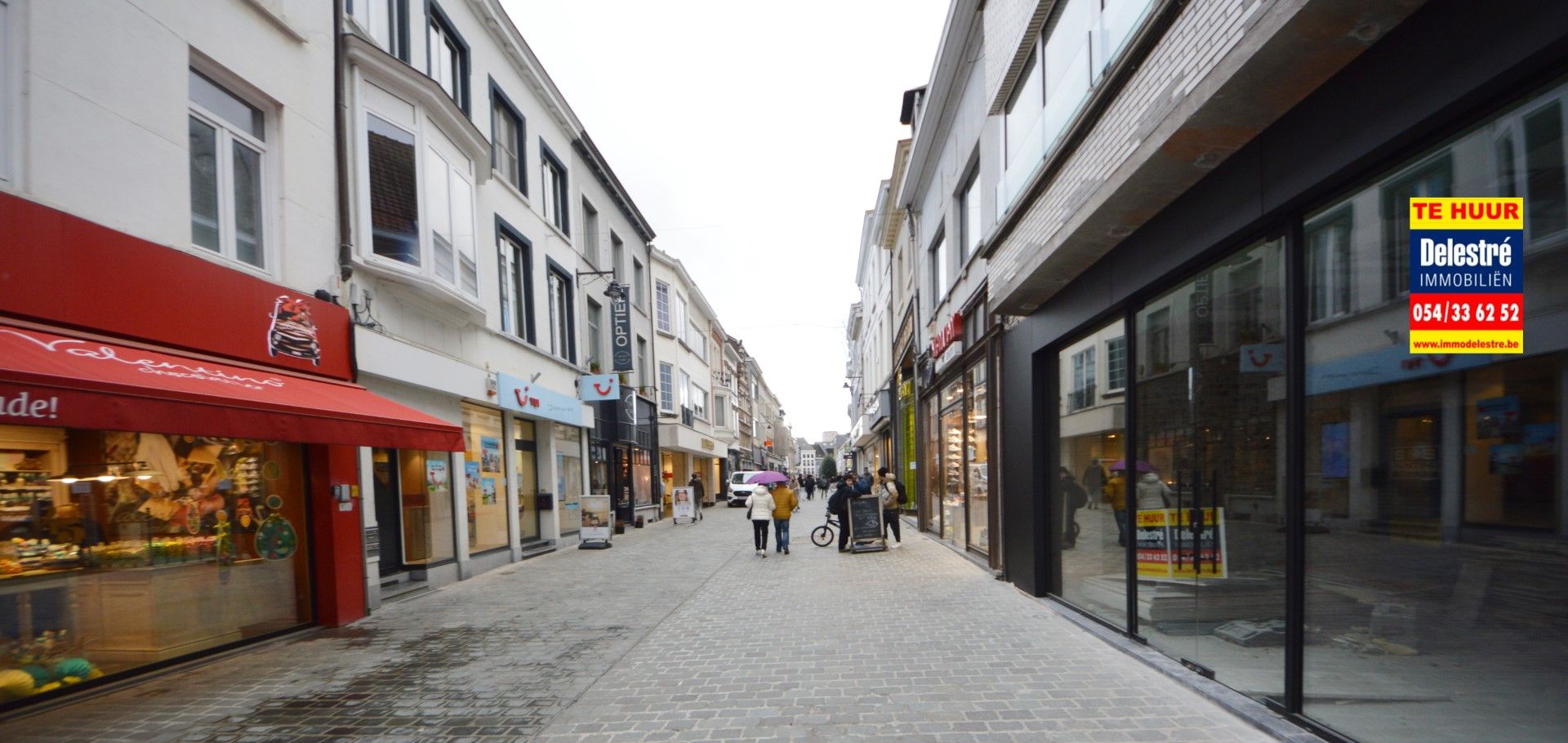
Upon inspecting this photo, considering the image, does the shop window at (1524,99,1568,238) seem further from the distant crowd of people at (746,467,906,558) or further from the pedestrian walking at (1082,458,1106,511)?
the distant crowd of people at (746,467,906,558)

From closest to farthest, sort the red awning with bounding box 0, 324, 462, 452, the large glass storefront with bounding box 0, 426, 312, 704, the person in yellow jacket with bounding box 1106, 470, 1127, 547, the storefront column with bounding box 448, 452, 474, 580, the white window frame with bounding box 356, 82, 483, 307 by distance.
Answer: the red awning with bounding box 0, 324, 462, 452
the large glass storefront with bounding box 0, 426, 312, 704
the person in yellow jacket with bounding box 1106, 470, 1127, 547
the white window frame with bounding box 356, 82, 483, 307
the storefront column with bounding box 448, 452, 474, 580

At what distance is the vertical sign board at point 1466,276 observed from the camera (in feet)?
10.8

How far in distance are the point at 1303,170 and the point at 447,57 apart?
13106 mm

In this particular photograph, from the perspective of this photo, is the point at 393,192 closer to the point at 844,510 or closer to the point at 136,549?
the point at 136,549

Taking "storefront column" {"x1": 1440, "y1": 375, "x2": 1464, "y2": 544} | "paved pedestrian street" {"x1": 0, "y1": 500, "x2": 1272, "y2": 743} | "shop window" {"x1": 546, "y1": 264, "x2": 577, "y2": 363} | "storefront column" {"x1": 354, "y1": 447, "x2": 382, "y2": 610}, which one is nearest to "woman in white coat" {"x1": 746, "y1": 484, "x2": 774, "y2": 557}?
"paved pedestrian street" {"x1": 0, "y1": 500, "x2": 1272, "y2": 743}

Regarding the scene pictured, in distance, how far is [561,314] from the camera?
18.4m

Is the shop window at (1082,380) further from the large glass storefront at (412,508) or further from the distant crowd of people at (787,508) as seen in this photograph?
the large glass storefront at (412,508)

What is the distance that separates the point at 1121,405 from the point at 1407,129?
157 inches

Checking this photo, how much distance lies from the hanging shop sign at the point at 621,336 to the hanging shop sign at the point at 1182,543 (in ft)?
53.0

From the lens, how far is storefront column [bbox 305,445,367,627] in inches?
328

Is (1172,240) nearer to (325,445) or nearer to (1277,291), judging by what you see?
(1277,291)

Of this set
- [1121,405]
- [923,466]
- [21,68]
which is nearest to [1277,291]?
[1121,405]

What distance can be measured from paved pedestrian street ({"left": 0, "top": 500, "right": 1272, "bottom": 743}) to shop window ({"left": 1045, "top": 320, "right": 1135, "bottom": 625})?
50cm

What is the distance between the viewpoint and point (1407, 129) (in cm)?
343
